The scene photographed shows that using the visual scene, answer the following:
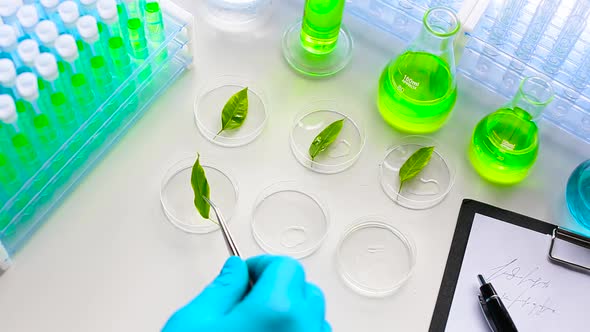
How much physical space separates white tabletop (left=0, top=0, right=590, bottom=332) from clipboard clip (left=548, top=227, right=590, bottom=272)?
35 mm

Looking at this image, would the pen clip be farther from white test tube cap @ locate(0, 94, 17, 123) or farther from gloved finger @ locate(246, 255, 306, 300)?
white test tube cap @ locate(0, 94, 17, 123)

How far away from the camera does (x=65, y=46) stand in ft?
3.05

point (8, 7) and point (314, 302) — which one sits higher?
point (8, 7)

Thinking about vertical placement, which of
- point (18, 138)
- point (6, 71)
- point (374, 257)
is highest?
point (6, 71)

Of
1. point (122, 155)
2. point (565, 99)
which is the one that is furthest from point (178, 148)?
point (565, 99)

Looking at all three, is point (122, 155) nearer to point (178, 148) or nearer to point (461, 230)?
point (178, 148)

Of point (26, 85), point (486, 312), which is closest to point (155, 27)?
point (26, 85)

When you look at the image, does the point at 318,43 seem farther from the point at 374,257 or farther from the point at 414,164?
the point at 374,257

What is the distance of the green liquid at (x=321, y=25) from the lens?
1.10m

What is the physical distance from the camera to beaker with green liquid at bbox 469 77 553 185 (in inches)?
41.9

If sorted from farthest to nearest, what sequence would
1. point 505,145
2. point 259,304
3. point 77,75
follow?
point 505,145 < point 77,75 < point 259,304

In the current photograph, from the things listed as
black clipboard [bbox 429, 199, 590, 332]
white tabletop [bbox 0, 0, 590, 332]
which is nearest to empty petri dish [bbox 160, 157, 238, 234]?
white tabletop [bbox 0, 0, 590, 332]

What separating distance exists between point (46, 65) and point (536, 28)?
0.77m

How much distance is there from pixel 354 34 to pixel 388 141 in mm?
240
